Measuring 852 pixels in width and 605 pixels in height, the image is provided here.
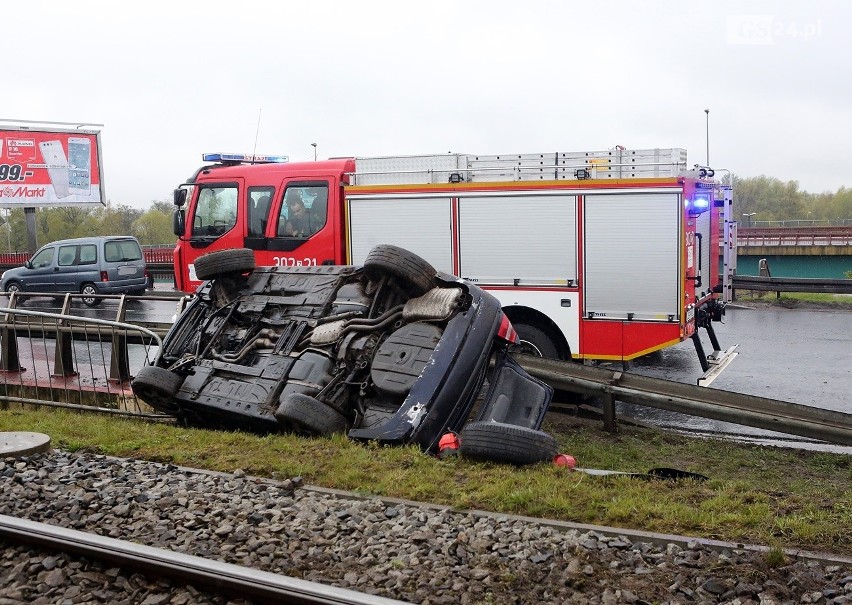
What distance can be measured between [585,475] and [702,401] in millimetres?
2292

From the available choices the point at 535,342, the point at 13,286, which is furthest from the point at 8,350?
the point at 13,286

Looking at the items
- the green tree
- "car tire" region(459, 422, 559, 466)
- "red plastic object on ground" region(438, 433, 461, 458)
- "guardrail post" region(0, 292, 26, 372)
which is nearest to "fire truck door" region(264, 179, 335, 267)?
"guardrail post" region(0, 292, 26, 372)

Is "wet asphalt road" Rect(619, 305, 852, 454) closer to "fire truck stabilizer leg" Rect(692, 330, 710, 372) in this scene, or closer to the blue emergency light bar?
"fire truck stabilizer leg" Rect(692, 330, 710, 372)

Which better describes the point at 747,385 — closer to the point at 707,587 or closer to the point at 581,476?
the point at 581,476

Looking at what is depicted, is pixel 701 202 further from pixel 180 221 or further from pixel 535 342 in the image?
pixel 180 221

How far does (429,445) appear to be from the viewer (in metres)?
6.86

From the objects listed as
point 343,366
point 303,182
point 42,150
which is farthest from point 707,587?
point 42,150

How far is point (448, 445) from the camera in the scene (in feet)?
22.0

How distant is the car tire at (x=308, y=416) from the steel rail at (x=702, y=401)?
2.40 m

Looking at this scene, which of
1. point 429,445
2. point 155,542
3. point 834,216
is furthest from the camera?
point 834,216

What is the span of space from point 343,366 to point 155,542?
108 inches

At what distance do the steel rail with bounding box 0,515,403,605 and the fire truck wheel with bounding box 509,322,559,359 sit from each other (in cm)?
659

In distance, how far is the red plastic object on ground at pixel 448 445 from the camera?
6.63m

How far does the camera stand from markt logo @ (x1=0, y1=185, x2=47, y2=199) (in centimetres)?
3450
